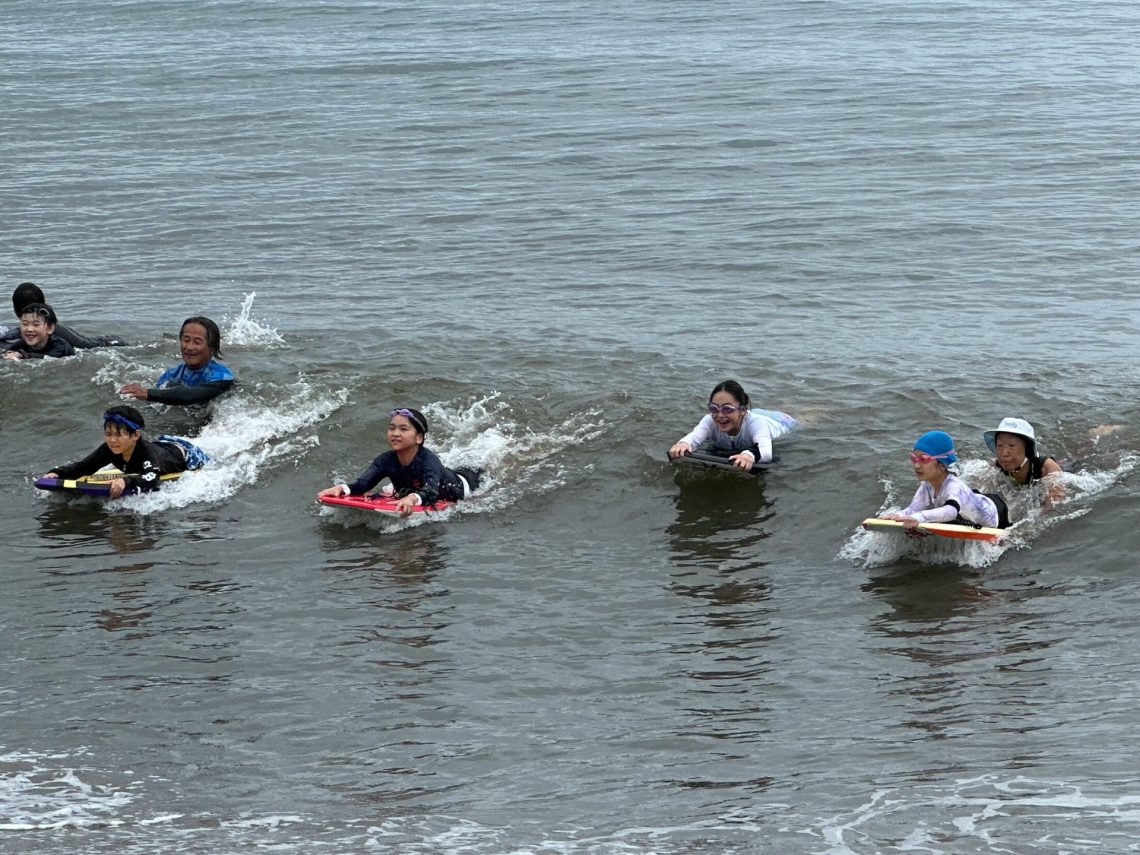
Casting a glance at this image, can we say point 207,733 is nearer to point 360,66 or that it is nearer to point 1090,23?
point 360,66

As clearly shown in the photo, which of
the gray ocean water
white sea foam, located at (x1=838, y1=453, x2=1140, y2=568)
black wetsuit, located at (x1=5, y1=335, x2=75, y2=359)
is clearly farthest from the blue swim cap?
black wetsuit, located at (x1=5, y1=335, x2=75, y2=359)

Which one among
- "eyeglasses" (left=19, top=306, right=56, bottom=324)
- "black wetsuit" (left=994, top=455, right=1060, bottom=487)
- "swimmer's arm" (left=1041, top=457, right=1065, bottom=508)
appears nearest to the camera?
"swimmer's arm" (left=1041, top=457, right=1065, bottom=508)

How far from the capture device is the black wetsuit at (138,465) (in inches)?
487

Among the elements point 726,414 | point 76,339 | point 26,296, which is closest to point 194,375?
point 76,339

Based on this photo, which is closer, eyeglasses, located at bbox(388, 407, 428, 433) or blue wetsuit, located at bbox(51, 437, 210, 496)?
eyeglasses, located at bbox(388, 407, 428, 433)

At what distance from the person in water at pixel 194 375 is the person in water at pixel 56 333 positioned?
6.57 feet

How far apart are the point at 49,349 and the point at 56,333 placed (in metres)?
0.34

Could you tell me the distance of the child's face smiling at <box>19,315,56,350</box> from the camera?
51.1 feet

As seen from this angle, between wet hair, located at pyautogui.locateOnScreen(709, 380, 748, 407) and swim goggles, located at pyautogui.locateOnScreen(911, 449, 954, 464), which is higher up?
wet hair, located at pyautogui.locateOnScreen(709, 380, 748, 407)

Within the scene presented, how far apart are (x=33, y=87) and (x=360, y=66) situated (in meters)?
7.64

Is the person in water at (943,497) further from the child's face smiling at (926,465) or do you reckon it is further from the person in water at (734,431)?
the person in water at (734,431)

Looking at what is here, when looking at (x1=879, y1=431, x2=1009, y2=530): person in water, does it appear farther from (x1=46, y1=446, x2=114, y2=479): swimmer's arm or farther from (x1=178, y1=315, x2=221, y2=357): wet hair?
(x1=178, y1=315, x2=221, y2=357): wet hair

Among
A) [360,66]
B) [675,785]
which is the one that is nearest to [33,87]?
[360,66]

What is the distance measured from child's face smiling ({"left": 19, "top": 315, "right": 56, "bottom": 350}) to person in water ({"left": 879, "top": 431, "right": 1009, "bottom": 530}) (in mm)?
9531
